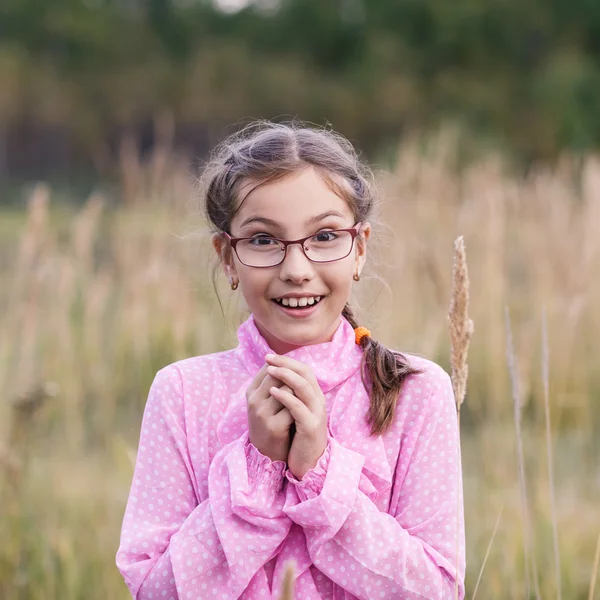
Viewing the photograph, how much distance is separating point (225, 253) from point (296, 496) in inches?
17.5

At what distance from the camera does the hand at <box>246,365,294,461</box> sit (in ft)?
4.76

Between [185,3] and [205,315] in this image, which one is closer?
[205,315]

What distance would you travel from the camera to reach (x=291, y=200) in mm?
1594

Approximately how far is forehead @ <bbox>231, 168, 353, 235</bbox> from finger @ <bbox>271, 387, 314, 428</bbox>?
0.90ft

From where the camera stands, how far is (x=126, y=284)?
4406mm

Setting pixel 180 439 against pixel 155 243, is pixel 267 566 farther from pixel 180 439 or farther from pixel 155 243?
pixel 155 243

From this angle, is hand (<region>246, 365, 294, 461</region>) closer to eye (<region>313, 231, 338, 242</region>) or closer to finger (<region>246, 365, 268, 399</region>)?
finger (<region>246, 365, 268, 399</region>)

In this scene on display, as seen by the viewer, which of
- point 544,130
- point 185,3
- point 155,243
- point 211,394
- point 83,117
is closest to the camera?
point 211,394

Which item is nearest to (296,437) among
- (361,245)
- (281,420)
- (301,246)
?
(281,420)

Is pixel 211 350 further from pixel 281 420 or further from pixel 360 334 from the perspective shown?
pixel 281 420

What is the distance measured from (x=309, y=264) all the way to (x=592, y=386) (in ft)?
11.5

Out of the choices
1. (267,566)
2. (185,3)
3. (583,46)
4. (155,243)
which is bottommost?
(267,566)

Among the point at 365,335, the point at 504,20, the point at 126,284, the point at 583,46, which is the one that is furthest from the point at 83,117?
the point at 365,335

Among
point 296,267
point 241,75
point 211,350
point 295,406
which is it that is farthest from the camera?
point 241,75
